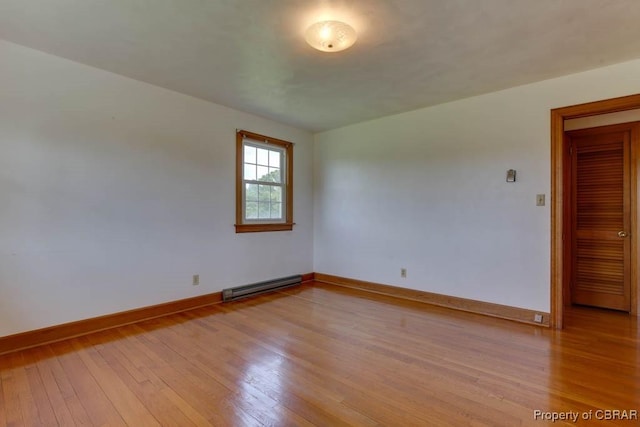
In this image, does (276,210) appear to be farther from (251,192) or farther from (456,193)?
(456,193)

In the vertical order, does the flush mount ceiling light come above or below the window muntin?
above

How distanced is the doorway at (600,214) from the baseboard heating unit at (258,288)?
144 inches

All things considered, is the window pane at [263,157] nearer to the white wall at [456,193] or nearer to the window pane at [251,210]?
the window pane at [251,210]

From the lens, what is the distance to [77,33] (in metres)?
2.35

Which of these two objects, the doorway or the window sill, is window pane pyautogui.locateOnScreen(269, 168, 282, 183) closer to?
the window sill

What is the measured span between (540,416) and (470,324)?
150 cm

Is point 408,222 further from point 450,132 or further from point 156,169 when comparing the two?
point 156,169

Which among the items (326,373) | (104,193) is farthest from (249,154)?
(326,373)

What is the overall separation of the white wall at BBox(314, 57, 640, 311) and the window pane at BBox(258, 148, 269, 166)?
3.42 ft

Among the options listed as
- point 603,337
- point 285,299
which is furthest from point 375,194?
point 603,337

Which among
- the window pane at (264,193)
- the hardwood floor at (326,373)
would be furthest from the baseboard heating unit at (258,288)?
the window pane at (264,193)

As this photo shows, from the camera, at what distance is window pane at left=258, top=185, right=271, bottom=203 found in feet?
14.7

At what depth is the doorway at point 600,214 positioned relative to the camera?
3.51 metres

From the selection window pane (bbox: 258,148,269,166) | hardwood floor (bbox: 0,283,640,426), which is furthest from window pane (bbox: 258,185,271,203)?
hardwood floor (bbox: 0,283,640,426)
